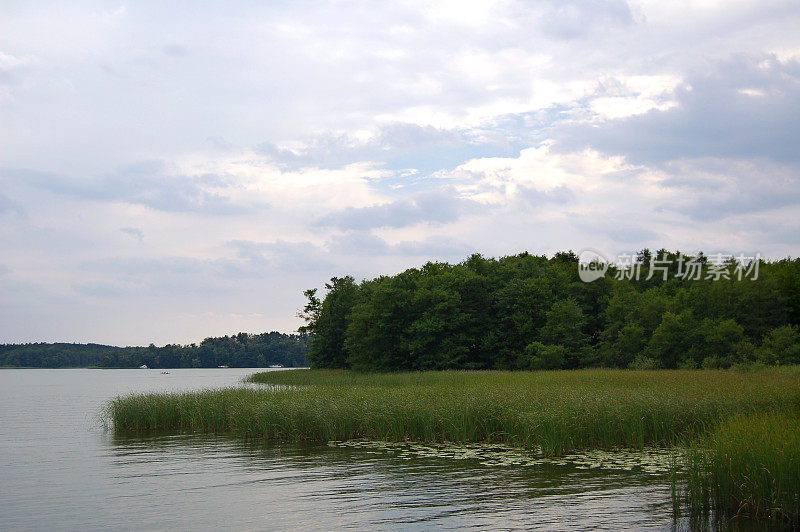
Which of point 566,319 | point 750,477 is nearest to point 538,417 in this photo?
point 750,477

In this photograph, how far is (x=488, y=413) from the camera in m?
22.9

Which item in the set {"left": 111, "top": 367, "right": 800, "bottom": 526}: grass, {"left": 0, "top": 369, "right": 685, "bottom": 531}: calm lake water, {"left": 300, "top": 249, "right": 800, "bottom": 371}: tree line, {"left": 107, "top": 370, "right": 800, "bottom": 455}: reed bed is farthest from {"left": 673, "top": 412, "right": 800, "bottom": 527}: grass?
{"left": 300, "top": 249, "right": 800, "bottom": 371}: tree line

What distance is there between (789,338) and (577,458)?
44792mm

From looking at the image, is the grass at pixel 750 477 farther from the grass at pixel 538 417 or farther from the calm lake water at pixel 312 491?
the calm lake water at pixel 312 491

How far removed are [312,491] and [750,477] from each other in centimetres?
954

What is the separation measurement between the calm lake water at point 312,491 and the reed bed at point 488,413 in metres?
1.83

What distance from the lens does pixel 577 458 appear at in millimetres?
19031

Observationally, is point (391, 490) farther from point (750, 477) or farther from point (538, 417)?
point (750, 477)

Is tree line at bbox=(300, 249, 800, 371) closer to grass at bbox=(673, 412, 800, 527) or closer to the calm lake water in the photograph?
the calm lake water

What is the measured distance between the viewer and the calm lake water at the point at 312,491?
13297 millimetres

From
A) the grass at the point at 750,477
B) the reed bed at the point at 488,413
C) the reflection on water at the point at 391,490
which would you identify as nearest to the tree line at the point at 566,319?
the reed bed at the point at 488,413

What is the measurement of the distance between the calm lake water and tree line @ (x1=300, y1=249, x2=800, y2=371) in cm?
4303

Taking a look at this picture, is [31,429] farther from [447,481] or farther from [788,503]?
[788,503]

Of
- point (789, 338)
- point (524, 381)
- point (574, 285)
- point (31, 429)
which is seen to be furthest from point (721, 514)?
point (574, 285)
